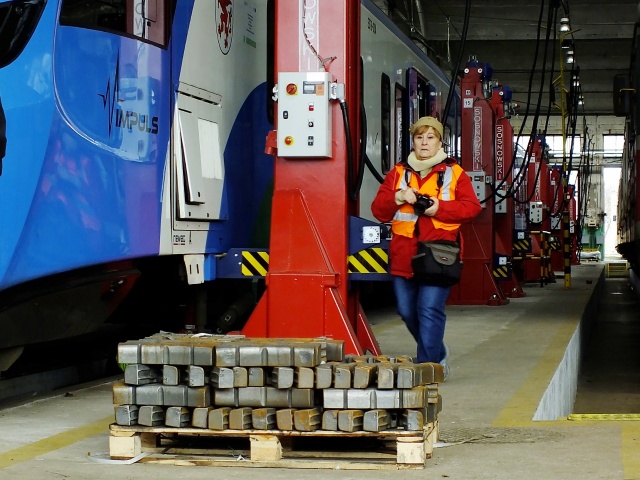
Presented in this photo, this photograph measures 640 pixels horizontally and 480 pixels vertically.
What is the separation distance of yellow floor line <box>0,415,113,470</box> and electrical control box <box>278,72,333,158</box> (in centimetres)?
232

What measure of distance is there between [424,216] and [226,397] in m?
2.46

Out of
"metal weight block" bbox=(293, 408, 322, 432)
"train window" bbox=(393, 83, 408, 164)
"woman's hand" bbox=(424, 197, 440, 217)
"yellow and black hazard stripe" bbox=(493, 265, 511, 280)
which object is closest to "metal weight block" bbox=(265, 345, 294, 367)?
"metal weight block" bbox=(293, 408, 322, 432)

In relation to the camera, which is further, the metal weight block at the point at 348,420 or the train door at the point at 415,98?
the train door at the point at 415,98

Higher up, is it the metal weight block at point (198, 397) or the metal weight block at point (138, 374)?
the metal weight block at point (138, 374)

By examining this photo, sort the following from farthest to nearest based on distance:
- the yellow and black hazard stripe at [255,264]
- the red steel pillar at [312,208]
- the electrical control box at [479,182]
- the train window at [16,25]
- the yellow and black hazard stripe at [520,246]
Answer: the yellow and black hazard stripe at [520,246], the electrical control box at [479,182], the yellow and black hazard stripe at [255,264], the red steel pillar at [312,208], the train window at [16,25]

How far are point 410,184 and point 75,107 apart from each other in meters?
2.12

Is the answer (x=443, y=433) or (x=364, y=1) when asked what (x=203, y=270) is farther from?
(x=364, y=1)

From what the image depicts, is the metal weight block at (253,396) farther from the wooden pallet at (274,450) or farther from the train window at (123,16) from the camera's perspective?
the train window at (123,16)

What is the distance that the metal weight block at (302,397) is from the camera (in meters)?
5.06

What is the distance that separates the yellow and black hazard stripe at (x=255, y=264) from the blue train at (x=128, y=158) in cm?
20

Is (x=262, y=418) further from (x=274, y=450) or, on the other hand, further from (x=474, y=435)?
(x=474, y=435)

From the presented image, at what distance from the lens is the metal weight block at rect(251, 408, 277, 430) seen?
16.6 feet

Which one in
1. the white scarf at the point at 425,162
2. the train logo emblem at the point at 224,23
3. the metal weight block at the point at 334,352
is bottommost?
the metal weight block at the point at 334,352

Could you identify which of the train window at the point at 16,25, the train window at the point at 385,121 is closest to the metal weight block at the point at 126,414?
the train window at the point at 16,25
